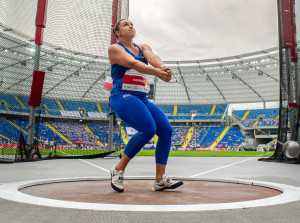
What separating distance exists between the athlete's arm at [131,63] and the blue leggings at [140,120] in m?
0.36

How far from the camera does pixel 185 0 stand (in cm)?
1877

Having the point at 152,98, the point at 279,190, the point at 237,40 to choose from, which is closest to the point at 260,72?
the point at 237,40

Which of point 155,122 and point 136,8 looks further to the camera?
point 136,8

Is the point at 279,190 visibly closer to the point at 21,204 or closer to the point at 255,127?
the point at 21,204

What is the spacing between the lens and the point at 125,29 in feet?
10.5

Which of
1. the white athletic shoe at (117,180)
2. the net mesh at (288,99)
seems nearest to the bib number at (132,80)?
the white athletic shoe at (117,180)

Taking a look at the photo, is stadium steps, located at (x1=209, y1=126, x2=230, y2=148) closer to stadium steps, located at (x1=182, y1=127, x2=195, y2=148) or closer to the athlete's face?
stadium steps, located at (x1=182, y1=127, x2=195, y2=148)

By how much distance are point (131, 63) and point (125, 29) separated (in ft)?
2.19

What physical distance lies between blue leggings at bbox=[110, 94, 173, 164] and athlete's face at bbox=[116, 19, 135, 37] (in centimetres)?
74

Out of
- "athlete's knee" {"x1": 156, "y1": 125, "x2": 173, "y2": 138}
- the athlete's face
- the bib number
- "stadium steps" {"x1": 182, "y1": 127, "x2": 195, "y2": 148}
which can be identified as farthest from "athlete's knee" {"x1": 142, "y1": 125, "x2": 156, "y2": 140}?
"stadium steps" {"x1": 182, "y1": 127, "x2": 195, "y2": 148}

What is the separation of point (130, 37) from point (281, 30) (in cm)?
947

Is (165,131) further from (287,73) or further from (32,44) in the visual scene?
(287,73)

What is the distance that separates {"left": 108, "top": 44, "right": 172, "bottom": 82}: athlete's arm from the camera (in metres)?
2.52

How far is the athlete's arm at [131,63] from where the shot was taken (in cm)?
252
